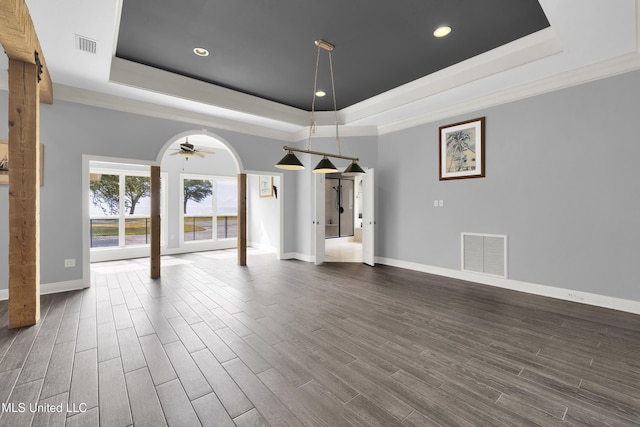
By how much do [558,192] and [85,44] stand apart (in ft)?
20.6

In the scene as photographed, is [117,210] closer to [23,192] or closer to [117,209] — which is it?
[117,209]

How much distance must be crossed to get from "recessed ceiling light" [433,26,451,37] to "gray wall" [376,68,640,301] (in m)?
1.82

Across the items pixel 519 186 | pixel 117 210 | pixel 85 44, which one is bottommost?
pixel 117 210

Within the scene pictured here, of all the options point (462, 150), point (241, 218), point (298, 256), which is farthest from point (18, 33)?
point (462, 150)

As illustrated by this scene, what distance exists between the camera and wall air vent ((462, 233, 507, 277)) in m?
4.57

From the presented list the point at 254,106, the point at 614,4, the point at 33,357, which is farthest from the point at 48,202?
the point at 614,4

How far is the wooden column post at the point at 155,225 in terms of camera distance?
5.15 meters

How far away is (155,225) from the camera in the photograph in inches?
205

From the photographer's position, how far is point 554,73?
12.8 feet

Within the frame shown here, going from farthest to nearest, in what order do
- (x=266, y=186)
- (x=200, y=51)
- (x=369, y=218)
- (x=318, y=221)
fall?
(x=266, y=186) → (x=318, y=221) → (x=369, y=218) → (x=200, y=51)

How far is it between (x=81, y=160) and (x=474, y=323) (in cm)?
597

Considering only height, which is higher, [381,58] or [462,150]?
[381,58]

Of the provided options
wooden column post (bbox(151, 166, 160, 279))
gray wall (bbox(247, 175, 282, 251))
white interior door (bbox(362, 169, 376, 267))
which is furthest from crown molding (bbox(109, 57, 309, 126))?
A: gray wall (bbox(247, 175, 282, 251))

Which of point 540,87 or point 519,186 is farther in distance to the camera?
point 519,186
